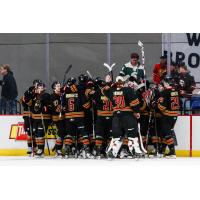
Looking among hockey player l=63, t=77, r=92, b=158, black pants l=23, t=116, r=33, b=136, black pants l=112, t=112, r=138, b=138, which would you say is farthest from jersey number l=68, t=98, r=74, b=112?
black pants l=23, t=116, r=33, b=136

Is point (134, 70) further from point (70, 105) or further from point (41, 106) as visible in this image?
point (41, 106)

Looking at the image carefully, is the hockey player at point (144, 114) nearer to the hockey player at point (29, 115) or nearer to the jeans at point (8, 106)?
the hockey player at point (29, 115)

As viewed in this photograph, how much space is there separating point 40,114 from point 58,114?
0.38 m

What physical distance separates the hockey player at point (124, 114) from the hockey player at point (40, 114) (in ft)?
5.13

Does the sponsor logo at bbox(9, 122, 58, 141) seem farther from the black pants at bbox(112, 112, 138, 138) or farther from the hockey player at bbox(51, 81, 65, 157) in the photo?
the black pants at bbox(112, 112, 138, 138)

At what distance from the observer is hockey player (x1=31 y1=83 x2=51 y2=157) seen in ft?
63.2

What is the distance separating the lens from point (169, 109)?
18.7 meters

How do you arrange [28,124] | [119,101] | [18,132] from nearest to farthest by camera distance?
[119,101], [28,124], [18,132]

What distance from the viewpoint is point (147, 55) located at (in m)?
22.2

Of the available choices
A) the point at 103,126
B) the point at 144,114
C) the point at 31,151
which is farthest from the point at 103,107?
the point at 31,151

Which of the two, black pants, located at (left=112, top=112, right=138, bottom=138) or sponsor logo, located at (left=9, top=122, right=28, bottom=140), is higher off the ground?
black pants, located at (left=112, top=112, right=138, bottom=138)

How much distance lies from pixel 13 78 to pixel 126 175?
6.05 metres

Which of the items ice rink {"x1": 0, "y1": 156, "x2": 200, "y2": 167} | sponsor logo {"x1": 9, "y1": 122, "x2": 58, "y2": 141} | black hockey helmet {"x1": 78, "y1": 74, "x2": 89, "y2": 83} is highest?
black hockey helmet {"x1": 78, "y1": 74, "x2": 89, "y2": 83}

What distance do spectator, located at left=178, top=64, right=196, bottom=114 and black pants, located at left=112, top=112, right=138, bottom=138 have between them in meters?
1.61
